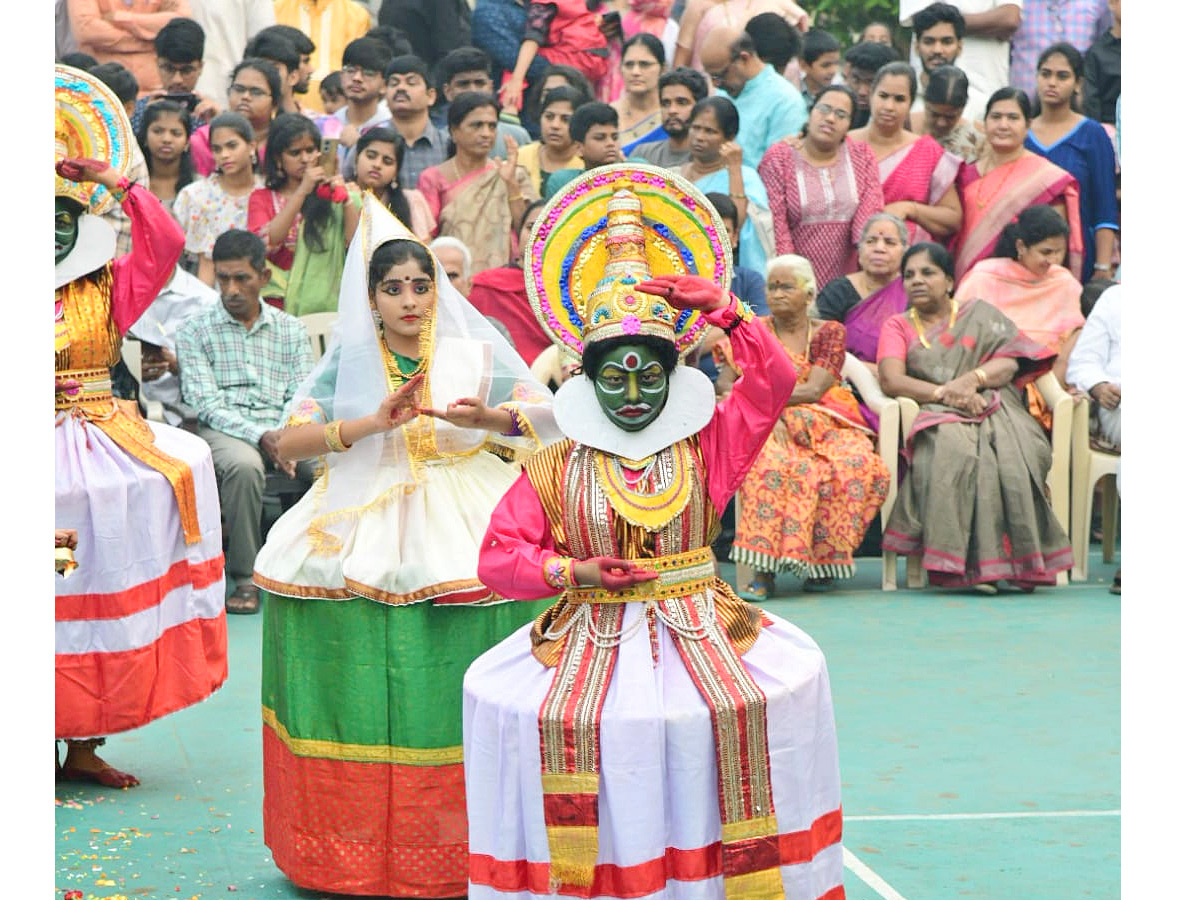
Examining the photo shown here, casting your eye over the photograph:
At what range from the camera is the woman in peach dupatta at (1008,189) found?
11.4 metres

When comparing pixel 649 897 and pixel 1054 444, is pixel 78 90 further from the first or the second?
pixel 1054 444

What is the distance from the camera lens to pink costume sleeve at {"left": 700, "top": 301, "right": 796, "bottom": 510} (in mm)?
4590

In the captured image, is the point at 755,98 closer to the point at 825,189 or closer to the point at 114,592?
the point at 825,189

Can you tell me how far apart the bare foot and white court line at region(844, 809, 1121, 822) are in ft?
8.65

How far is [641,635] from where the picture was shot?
14.8ft

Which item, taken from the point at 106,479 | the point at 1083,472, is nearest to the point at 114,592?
the point at 106,479

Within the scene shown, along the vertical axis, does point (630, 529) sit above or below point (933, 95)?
below

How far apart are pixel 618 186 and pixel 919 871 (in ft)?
8.08

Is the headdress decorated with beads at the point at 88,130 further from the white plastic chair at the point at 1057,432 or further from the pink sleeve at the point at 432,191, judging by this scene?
the white plastic chair at the point at 1057,432

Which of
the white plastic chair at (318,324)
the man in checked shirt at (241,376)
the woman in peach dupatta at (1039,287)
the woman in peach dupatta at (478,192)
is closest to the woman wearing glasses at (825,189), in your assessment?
the woman in peach dupatta at (1039,287)

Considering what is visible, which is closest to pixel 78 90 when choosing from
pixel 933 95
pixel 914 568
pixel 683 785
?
pixel 683 785

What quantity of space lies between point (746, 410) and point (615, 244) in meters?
0.52

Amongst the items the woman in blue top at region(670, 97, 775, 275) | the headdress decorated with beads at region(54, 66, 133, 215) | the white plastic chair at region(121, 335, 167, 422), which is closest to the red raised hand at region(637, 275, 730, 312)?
the headdress decorated with beads at region(54, 66, 133, 215)

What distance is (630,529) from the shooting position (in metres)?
4.56
